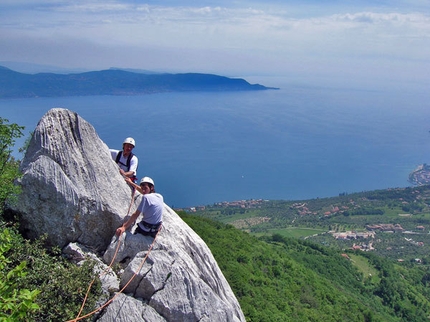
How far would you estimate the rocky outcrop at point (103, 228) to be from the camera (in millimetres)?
8688

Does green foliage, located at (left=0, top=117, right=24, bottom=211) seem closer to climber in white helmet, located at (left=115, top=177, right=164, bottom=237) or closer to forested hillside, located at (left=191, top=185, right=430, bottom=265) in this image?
climber in white helmet, located at (left=115, top=177, right=164, bottom=237)

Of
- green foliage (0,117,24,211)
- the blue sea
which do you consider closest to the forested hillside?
the blue sea

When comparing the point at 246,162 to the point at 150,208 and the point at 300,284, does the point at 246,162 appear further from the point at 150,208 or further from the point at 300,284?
the point at 150,208

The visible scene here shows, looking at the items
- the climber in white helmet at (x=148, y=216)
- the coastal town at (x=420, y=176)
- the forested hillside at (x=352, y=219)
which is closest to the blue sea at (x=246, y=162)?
the coastal town at (x=420, y=176)

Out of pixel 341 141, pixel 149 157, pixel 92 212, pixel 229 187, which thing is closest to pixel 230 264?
pixel 92 212

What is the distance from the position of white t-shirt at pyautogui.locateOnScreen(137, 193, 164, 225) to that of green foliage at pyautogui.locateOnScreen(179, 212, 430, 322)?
12.9m

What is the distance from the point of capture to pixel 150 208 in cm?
982

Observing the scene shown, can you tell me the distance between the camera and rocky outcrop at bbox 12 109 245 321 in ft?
28.5

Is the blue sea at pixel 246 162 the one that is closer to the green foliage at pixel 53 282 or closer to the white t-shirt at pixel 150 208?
the white t-shirt at pixel 150 208

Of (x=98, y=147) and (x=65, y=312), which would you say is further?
(x=98, y=147)

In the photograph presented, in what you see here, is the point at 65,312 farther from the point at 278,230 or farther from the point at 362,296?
the point at 278,230

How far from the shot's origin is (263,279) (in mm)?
28562

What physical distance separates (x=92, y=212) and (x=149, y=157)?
438 ft

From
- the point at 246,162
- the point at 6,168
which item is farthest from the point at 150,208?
the point at 246,162
